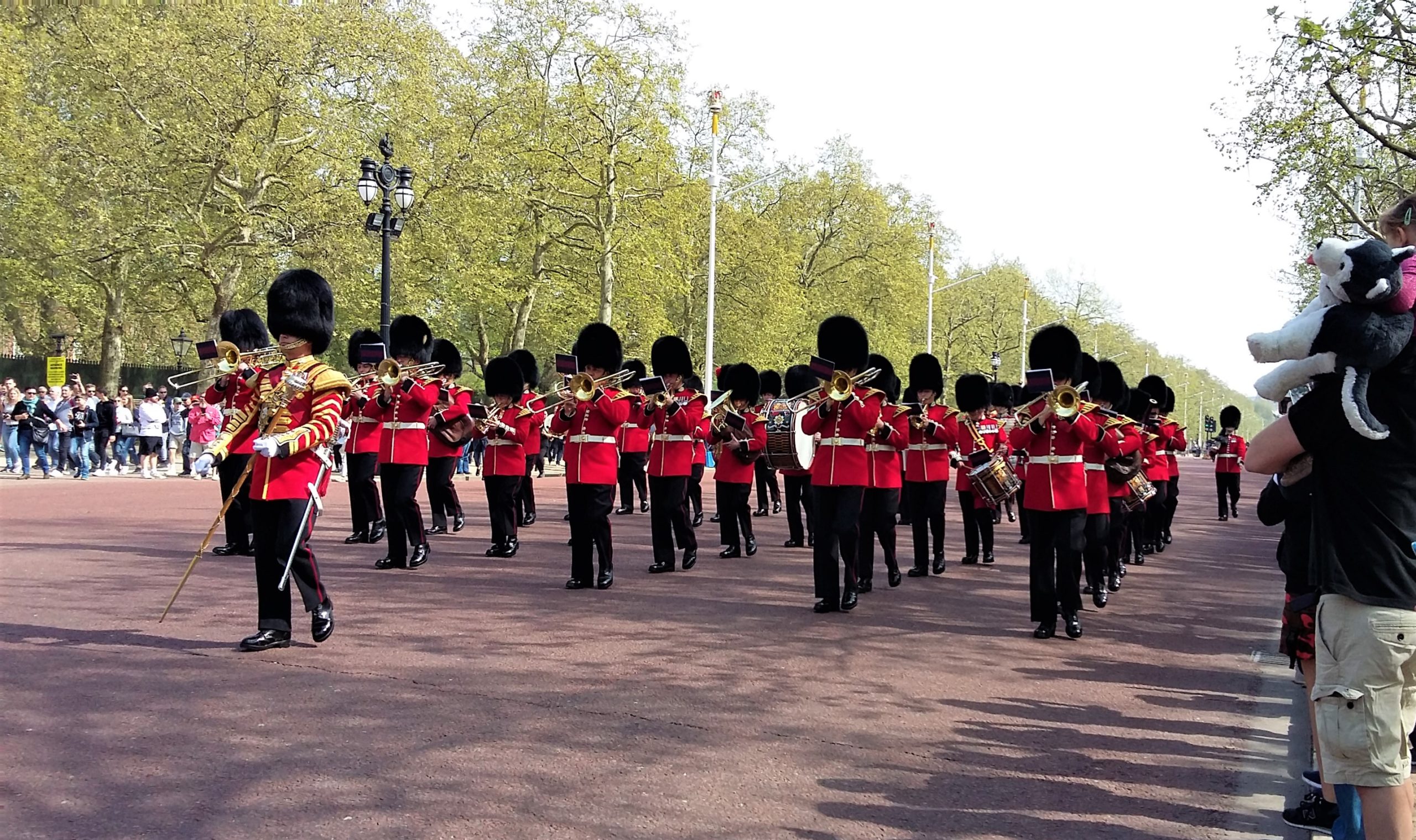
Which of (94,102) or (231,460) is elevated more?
(94,102)

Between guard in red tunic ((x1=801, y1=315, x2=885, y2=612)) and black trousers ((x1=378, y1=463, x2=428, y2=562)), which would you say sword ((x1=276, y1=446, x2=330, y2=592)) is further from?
guard in red tunic ((x1=801, y1=315, x2=885, y2=612))

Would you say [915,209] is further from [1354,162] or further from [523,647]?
[523,647]

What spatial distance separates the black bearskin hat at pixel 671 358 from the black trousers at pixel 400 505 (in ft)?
10.4

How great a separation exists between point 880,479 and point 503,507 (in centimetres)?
440

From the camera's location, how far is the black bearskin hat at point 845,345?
916cm

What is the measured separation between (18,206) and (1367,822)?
32624 millimetres

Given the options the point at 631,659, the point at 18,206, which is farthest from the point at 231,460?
the point at 18,206

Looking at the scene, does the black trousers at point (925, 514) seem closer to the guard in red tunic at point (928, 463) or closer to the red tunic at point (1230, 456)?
the guard in red tunic at point (928, 463)

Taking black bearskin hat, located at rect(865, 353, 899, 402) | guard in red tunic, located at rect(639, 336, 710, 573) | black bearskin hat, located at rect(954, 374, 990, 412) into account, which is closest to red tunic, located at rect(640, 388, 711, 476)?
guard in red tunic, located at rect(639, 336, 710, 573)

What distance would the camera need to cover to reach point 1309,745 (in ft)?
18.5

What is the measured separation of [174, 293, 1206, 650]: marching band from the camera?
23.1 feet

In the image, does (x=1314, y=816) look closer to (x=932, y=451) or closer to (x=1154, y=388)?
(x=932, y=451)

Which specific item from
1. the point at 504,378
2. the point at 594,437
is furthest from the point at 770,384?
the point at 594,437

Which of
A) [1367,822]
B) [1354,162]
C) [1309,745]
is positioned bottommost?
[1309,745]
